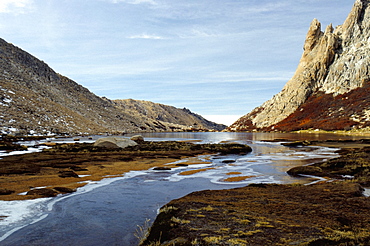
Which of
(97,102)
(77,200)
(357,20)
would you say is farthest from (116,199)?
(357,20)

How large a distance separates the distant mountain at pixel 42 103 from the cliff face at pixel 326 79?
116 meters

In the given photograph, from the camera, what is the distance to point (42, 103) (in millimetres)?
117125

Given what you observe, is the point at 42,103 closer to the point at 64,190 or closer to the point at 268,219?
the point at 64,190

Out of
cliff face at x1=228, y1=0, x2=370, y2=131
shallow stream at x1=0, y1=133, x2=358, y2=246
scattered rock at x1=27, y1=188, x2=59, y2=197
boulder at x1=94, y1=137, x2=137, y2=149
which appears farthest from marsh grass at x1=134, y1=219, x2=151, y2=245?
cliff face at x1=228, y1=0, x2=370, y2=131

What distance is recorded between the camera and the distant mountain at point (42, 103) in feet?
310

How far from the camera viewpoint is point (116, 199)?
1550cm

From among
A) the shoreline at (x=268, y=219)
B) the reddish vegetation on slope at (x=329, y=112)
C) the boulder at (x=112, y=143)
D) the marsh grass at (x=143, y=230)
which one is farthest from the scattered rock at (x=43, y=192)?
the reddish vegetation on slope at (x=329, y=112)

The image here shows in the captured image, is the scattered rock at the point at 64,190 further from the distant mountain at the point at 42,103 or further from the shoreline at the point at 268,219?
the distant mountain at the point at 42,103

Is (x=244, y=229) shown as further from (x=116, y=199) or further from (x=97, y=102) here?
(x=97, y=102)

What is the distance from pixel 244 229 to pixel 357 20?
210903 millimetres

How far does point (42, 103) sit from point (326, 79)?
17385 centimetres

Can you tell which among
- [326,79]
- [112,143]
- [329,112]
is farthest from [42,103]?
[326,79]

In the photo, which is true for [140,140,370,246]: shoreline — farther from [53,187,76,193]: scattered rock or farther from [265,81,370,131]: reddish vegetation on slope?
[265,81,370,131]: reddish vegetation on slope

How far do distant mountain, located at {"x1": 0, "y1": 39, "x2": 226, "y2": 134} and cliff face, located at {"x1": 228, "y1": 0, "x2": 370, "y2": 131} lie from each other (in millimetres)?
116091
